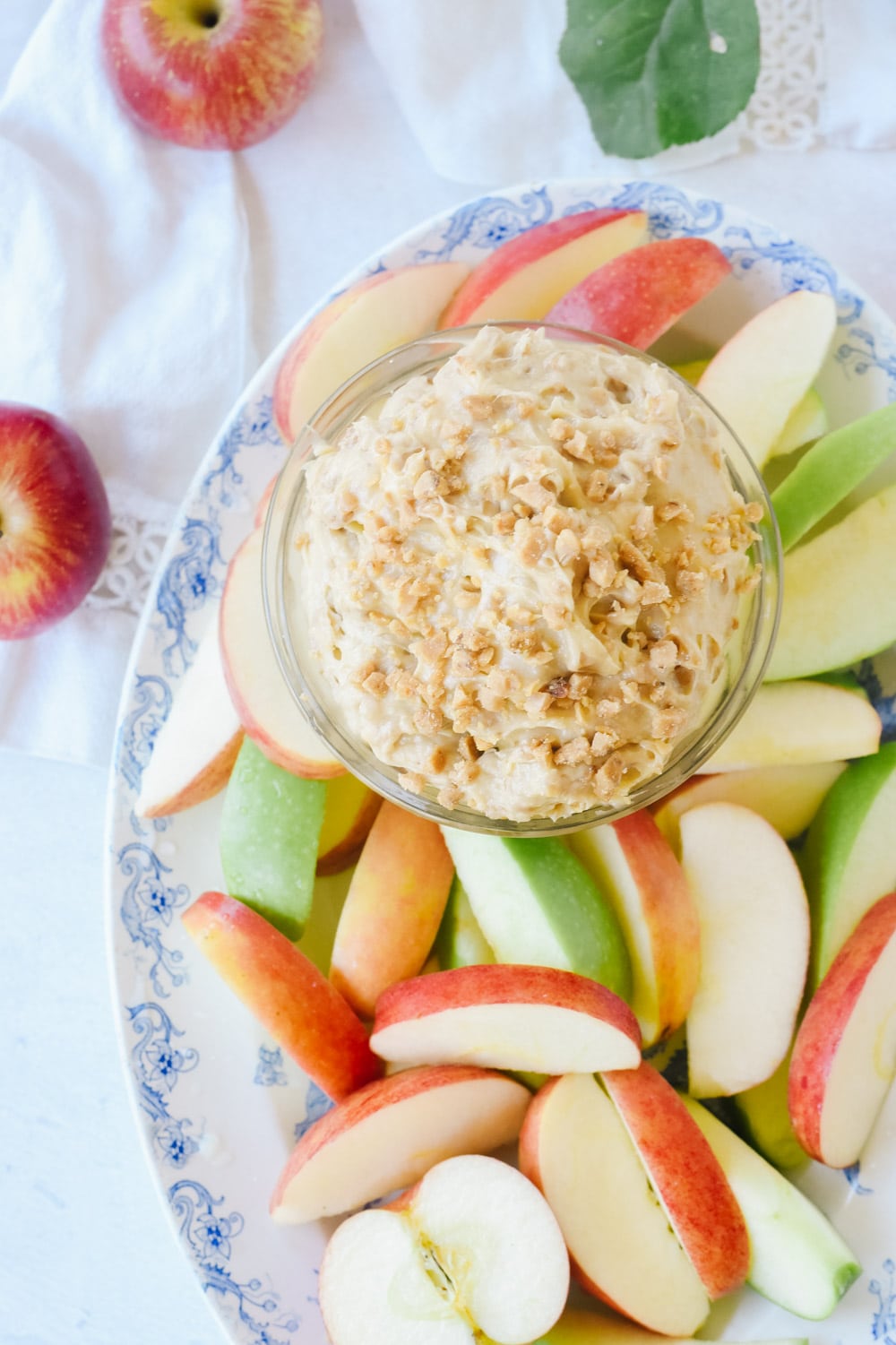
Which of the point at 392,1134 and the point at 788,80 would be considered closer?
the point at 392,1134

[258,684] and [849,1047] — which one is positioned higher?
[258,684]

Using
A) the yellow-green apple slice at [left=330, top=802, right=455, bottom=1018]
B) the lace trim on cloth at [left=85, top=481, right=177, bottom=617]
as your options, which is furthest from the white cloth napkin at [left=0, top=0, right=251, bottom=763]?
the yellow-green apple slice at [left=330, top=802, right=455, bottom=1018]

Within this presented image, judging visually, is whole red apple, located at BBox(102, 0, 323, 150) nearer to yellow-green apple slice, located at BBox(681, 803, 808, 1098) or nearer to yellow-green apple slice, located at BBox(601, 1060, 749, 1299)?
yellow-green apple slice, located at BBox(681, 803, 808, 1098)

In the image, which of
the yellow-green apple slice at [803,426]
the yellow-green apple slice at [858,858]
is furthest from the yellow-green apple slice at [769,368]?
the yellow-green apple slice at [858,858]

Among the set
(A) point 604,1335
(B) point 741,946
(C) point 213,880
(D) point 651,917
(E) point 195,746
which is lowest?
(A) point 604,1335

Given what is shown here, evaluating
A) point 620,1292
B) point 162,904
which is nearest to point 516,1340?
point 620,1292

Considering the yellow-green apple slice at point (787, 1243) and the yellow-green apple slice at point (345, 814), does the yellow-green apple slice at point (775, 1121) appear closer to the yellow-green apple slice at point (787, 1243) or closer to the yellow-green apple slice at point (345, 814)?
the yellow-green apple slice at point (787, 1243)

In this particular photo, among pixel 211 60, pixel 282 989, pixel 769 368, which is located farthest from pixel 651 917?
pixel 211 60

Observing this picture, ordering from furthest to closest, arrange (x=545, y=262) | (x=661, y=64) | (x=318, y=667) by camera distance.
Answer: (x=661, y=64) < (x=545, y=262) < (x=318, y=667)

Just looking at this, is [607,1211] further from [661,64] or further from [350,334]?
[661,64]
